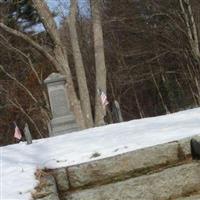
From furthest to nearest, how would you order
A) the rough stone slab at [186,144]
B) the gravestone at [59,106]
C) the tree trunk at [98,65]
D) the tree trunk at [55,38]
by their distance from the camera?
the tree trunk at [55,38], the tree trunk at [98,65], the gravestone at [59,106], the rough stone slab at [186,144]

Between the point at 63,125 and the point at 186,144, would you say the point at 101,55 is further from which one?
the point at 186,144

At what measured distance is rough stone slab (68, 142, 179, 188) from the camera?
6.53m

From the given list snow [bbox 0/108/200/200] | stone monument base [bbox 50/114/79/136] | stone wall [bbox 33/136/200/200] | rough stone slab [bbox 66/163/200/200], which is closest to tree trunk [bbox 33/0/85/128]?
stone monument base [bbox 50/114/79/136]

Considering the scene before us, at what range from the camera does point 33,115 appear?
37.9 meters

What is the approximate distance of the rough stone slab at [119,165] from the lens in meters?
6.53

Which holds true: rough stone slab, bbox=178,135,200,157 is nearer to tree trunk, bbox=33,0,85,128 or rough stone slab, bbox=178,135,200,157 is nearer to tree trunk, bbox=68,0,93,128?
tree trunk, bbox=68,0,93,128

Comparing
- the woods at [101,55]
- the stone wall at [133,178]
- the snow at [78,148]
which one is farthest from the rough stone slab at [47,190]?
the woods at [101,55]

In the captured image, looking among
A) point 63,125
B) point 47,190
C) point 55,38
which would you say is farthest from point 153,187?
point 55,38

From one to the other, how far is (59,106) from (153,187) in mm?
8434

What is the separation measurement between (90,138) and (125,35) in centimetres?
2665

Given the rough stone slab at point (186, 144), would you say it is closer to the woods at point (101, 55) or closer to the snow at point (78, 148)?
the snow at point (78, 148)

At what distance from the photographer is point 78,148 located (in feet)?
24.6

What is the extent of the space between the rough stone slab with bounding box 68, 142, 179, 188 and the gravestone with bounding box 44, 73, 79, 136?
7797mm

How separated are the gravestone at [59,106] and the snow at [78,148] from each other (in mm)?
5287
